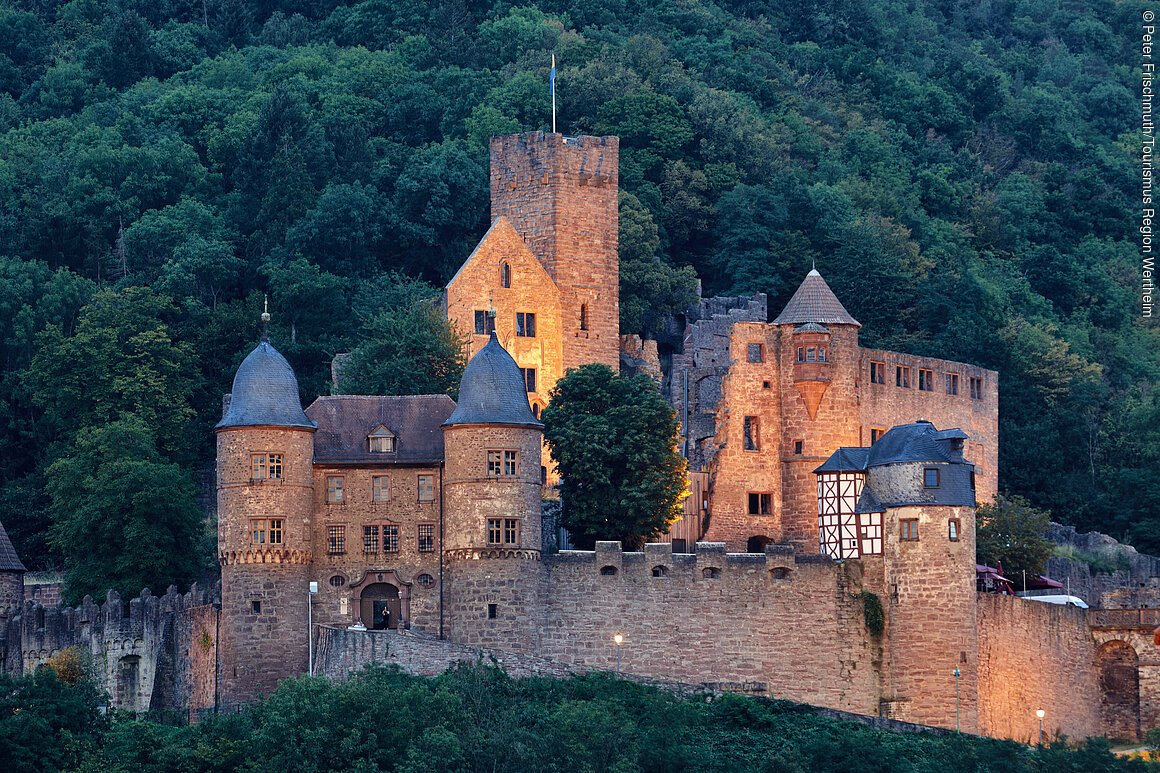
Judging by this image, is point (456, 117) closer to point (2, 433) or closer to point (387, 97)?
point (387, 97)

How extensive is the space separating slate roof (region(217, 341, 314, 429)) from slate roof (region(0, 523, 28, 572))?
484 inches

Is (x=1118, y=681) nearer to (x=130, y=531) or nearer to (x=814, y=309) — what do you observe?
(x=814, y=309)

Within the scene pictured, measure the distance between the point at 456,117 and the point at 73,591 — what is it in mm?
33574

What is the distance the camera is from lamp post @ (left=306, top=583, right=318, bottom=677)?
75562 mm

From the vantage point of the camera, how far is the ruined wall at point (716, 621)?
77.3 m

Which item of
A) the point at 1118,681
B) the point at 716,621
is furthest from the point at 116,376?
the point at 1118,681

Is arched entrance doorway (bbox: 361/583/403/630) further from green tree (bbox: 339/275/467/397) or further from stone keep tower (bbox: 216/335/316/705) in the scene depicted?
green tree (bbox: 339/275/467/397)

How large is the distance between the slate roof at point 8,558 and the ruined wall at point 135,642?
53.1 inches

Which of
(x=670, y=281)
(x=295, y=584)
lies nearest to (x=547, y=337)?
(x=670, y=281)

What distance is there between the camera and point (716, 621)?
77.9m

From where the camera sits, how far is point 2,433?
323 ft

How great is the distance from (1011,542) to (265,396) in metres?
24.6

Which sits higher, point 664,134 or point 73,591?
point 664,134

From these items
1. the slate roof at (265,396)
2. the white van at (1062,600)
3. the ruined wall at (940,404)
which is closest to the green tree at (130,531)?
the slate roof at (265,396)
